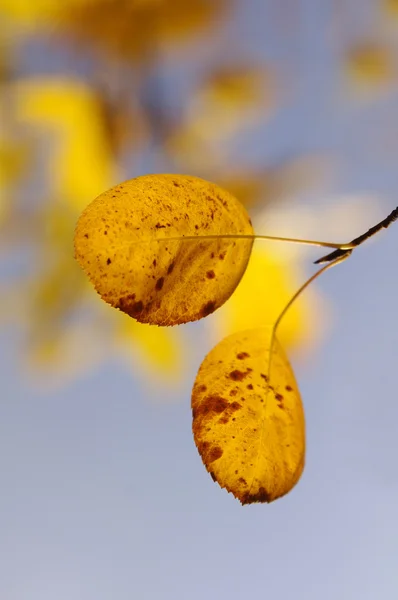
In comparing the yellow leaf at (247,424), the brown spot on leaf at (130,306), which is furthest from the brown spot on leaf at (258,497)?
the brown spot on leaf at (130,306)

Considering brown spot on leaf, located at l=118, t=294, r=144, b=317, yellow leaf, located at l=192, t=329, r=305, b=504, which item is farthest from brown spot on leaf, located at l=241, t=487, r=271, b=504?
brown spot on leaf, located at l=118, t=294, r=144, b=317

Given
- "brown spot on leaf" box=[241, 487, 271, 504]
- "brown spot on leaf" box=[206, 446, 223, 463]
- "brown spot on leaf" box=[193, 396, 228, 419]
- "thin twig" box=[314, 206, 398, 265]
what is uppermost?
"thin twig" box=[314, 206, 398, 265]

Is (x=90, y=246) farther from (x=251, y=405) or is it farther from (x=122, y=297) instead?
(x=251, y=405)

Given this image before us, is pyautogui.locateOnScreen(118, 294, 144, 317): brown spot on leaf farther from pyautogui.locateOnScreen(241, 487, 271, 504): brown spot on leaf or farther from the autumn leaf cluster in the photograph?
pyautogui.locateOnScreen(241, 487, 271, 504): brown spot on leaf

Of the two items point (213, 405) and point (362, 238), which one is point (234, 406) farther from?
point (362, 238)

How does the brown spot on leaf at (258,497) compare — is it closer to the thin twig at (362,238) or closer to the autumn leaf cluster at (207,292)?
the autumn leaf cluster at (207,292)

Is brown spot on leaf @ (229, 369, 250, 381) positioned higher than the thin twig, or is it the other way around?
the thin twig

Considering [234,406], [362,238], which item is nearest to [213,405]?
[234,406]
